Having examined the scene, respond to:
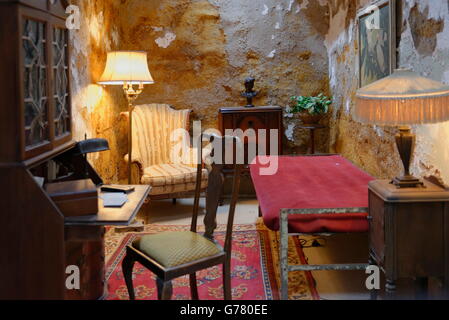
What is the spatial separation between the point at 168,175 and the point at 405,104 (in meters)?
2.86

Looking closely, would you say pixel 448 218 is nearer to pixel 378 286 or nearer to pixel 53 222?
pixel 378 286

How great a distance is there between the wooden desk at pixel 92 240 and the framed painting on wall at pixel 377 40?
6.83 feet

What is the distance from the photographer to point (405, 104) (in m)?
2.38

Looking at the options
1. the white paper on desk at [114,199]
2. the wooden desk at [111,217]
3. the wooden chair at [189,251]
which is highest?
the white paper on desk at [114,199]

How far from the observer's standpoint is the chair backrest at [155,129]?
5.40m

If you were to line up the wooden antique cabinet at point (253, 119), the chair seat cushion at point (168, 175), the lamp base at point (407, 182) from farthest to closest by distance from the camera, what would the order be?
the wooden antique cabinet at point (253, 119) < the chair seat cushion at point (168, 175) < the lamp base at point (407, 182)

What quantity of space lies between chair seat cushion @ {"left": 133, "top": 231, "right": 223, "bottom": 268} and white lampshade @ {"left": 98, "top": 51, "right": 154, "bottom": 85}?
2237mm

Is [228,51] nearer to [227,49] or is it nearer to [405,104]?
[227,49]

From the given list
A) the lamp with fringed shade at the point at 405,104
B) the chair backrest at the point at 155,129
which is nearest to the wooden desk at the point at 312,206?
the lamp with fringed shade at the point at 405,104

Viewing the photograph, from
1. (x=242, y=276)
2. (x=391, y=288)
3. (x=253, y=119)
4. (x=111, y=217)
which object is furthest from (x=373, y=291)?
(x=253, y=119)

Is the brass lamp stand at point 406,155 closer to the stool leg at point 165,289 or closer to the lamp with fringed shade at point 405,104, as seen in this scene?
the lamp with fringed shade at point 405,104

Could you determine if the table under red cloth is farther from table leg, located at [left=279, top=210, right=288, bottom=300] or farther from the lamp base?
the lamp base

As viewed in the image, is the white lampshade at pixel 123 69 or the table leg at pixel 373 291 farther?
the white lampshade at pixel 123 69

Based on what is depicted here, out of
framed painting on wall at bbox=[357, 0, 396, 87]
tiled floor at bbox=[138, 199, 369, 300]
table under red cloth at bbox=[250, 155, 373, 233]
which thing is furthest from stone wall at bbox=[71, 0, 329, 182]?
table under red cloth at bbox=[250, 155, 373, 233]
